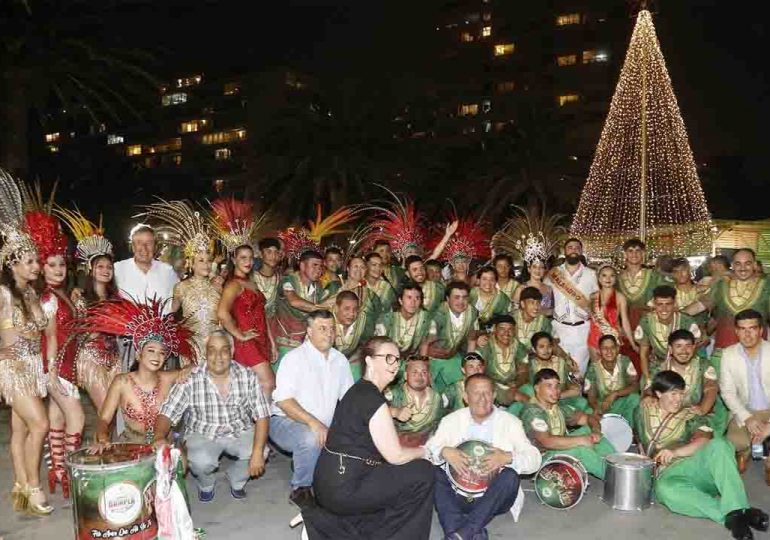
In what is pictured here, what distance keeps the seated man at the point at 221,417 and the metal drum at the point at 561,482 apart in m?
1.96

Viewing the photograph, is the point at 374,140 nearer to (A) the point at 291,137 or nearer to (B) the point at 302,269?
(A) the point at 291,137

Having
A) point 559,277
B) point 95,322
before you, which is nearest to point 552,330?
point 559,277

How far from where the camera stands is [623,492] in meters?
5.14

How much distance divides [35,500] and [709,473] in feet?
14.7

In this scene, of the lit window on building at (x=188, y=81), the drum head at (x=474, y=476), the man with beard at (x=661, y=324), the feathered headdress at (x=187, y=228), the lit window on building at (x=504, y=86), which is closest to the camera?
the drum head at (x=474, y=476)

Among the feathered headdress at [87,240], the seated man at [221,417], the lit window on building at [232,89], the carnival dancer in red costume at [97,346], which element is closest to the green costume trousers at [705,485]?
the seated man at [221,417]

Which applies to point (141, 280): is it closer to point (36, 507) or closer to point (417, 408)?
point (36, 507)

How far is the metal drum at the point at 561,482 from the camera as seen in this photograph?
5141 mm

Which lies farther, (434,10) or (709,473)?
(434,10)

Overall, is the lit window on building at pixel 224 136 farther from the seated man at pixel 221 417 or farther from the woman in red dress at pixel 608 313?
the seated man at pixel 221 417

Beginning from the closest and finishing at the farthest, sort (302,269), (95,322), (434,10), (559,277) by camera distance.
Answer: (95,322), (302,269), (559,277), (434,10)

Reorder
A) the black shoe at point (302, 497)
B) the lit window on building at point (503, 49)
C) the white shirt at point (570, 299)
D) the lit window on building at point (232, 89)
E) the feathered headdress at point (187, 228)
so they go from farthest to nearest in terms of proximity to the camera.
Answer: the lit window on building at point (232, 89) → the lit window on building at point (503, 49) → the white shirt at point (570, 299) → the feathered headdress at point (187, 228) → the black shoe at point (302, 497)

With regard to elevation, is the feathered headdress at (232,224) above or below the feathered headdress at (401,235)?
above

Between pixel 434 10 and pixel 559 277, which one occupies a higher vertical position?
pixel 434 10
